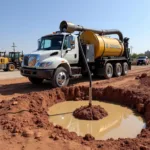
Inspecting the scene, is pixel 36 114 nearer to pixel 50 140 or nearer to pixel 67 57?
pixel 50 140

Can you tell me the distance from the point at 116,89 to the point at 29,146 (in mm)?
5380

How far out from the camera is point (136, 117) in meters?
6.66

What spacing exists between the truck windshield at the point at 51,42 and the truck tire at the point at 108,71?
163 inches

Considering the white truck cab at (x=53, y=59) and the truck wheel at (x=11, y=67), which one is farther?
the truck wheel at (x=11, y=67)

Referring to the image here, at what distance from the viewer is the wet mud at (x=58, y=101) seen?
416 cm

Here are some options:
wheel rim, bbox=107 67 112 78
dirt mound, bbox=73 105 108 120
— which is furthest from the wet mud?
wheel rim, bbox=107 67 112 78

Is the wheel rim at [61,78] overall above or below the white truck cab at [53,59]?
below

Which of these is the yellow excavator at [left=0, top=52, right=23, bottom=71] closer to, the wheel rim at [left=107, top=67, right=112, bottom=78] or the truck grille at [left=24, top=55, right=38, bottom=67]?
the wheel rim at [left=107, top=67, right=112, bottom=78]

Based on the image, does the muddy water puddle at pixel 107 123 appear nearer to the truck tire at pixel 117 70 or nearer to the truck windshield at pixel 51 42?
the truck windshield at pixel 51 42

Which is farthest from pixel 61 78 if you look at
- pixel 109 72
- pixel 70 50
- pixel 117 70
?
pixel 117 70

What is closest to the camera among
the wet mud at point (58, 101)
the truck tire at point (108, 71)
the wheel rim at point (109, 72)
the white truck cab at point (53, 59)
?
the wet mud at point (58, 101)

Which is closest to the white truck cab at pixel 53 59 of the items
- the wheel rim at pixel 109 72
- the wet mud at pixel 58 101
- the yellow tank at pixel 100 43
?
the wet mud at pixel 58 101

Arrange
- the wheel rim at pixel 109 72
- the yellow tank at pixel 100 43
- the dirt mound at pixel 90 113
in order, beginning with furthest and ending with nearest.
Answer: the wheel rim at pixel 109 72, the yellow tank at pixel 100 43, the dirt mound at pixel 90 113

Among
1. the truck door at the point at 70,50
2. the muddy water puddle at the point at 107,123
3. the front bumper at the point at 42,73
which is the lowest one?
the muddy water puddle at the point at 107,123
